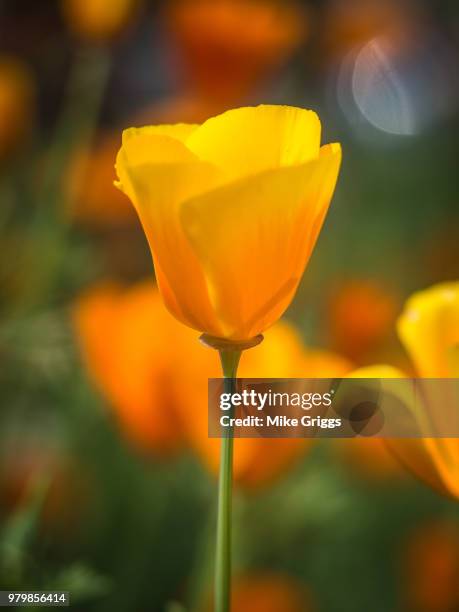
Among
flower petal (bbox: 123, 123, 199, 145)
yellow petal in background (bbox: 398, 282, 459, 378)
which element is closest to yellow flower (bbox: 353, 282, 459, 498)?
yellow petal in background (bbox: 398, 282, 459, 378)

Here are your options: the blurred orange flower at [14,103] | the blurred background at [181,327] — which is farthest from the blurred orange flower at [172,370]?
the blurred orange flower at [14,103]

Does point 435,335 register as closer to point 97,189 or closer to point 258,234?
point 258,234

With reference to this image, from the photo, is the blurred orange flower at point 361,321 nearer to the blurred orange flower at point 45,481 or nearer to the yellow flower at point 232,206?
the blurred orange flower at point 45,481

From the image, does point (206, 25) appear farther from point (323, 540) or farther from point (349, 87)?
point (323, 540)

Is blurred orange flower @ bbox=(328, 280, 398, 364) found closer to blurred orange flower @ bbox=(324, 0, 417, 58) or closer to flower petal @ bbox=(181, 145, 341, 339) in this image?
blurred orange flower @ bbox=(324, 0, 417, 58)

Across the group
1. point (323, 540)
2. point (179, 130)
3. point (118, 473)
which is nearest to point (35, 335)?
point (118, 473)
